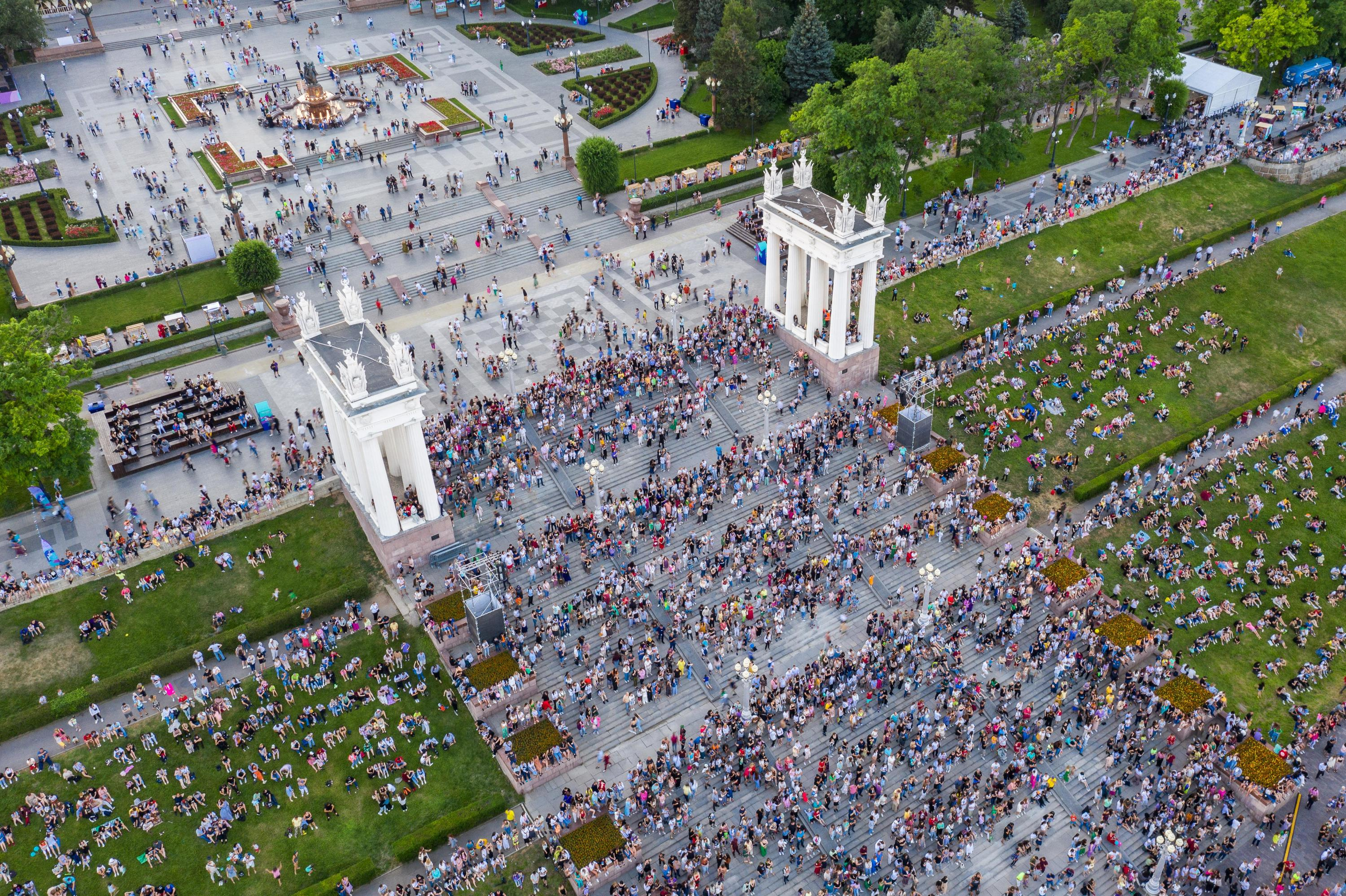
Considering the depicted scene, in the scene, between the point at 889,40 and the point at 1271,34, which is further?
the point at 1271,34

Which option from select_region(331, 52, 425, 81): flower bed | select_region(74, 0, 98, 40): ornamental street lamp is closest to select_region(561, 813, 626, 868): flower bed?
select_region(331, 52, 425, 81): flower bed

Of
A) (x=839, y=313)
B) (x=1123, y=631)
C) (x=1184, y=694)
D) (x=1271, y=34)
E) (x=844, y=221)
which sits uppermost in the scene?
(x=844, y=221)

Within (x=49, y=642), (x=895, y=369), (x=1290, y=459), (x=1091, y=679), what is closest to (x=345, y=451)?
(x=49, y=642)

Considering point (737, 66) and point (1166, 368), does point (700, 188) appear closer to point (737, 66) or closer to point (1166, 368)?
point (737, 66)

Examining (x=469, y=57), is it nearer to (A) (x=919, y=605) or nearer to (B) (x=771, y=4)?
(B) (x=771, y=4)

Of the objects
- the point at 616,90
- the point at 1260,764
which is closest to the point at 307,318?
the point at 1260,764

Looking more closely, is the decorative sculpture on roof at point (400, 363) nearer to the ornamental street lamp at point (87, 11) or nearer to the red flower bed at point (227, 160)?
the red flower bed at point (227, 160)
